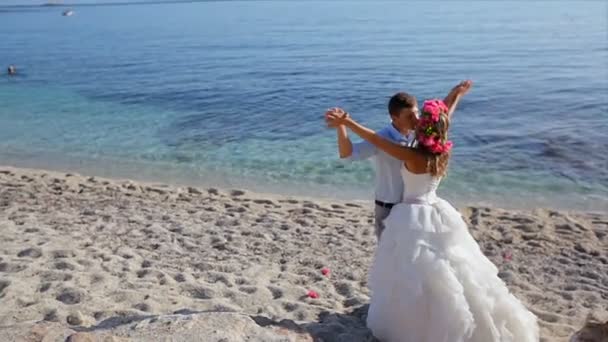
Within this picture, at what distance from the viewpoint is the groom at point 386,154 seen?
4473mm

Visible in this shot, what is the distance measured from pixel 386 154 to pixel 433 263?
33.6 inches

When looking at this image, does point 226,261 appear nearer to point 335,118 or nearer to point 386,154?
point 386,154

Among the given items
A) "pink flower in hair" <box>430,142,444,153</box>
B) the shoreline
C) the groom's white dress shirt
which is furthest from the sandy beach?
"pink flower in hair" <box>430,142,444,153</box>

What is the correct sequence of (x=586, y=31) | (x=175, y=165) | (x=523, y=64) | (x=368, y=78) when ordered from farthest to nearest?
(x=586, y=31)
(x=523, y=64)
(x=368, y=78)
(x=175, y=165)

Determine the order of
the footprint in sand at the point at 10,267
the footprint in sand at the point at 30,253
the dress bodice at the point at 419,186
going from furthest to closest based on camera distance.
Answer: the footprint in sand at the point at 30,253, the footprint in sand at the point at 10,267, the dress bodice at the point at 419,186

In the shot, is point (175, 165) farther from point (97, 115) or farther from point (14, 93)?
point (14, 93)

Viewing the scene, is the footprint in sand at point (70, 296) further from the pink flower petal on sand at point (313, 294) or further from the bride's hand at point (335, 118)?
the bride's hand at point (335, 118)

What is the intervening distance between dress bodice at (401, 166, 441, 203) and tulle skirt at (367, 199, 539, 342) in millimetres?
55

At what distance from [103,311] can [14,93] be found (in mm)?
19607

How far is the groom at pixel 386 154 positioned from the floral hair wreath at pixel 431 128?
0.27 metres

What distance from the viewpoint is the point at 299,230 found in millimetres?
8039

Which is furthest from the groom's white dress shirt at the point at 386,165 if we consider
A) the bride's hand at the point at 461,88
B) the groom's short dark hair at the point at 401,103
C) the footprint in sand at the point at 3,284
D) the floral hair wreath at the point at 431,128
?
the footprint in sand at the point at 3,284

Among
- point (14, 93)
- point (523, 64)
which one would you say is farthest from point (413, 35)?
point (14, 93)

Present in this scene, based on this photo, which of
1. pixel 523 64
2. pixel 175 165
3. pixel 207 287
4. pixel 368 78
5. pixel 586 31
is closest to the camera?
pixel 207 287
